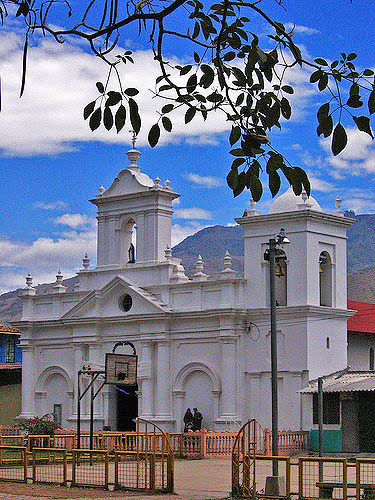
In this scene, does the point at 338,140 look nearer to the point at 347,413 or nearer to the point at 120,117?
the point at 120,117

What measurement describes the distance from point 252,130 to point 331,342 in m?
27.3

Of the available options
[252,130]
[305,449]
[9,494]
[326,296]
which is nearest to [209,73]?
[252,130]

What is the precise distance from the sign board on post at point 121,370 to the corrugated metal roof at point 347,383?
19.7 ft

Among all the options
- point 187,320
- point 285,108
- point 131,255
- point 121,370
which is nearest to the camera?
point 285,108

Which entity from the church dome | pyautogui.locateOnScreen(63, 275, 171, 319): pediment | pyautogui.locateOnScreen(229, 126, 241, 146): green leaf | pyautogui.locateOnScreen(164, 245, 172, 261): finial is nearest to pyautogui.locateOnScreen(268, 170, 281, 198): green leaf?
pyautogui.locateOnScreen(229, 126, 241, 146): green leaf

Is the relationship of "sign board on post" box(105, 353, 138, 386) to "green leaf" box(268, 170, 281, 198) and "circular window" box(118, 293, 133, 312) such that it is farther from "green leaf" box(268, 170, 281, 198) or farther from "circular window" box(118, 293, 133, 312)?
"green leaf" box(268, 170, 281, 198)

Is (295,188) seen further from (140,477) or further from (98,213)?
(98,213)

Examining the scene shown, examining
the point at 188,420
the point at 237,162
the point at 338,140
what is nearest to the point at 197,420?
the point at 188,420

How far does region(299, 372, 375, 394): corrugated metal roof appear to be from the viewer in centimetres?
3119

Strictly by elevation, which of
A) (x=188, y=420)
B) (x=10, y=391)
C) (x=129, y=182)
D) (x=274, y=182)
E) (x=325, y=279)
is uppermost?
(x=129, y=182)

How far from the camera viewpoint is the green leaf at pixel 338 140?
7.17 metres

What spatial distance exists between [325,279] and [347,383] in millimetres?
4672

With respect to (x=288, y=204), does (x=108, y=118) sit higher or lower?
lower

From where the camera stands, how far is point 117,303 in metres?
38.5
